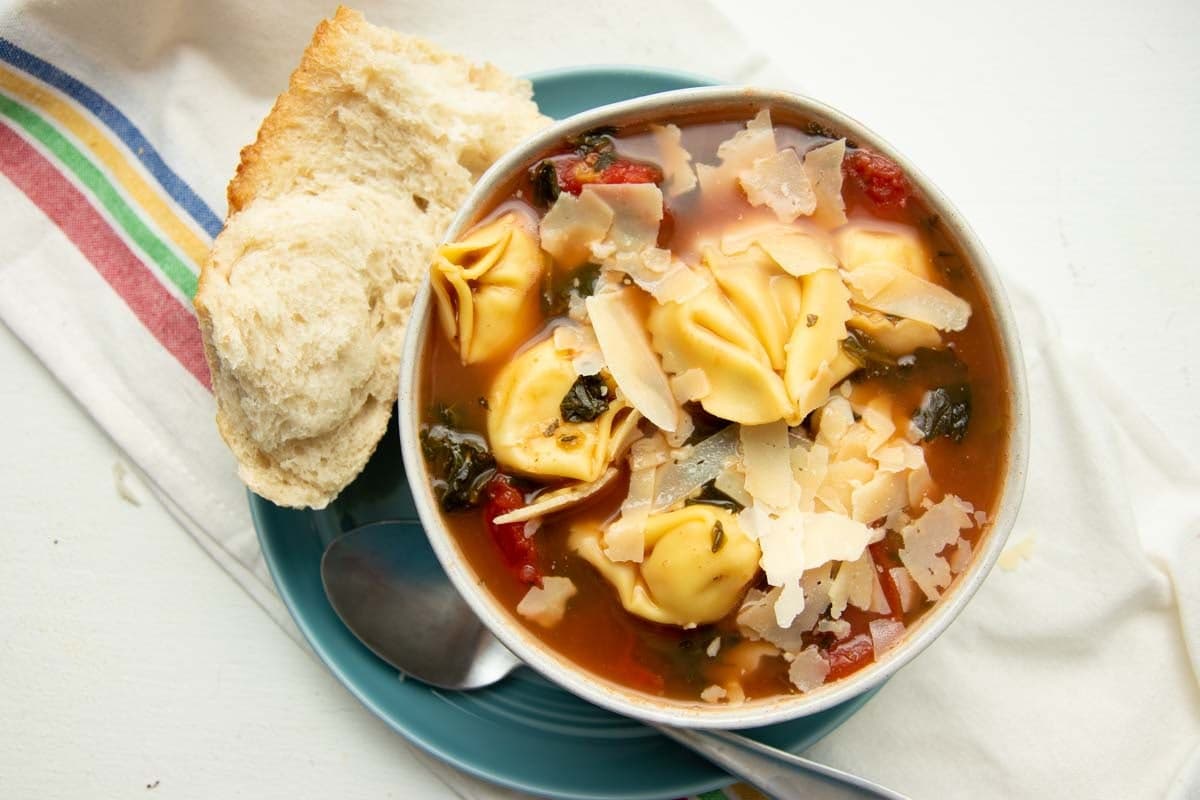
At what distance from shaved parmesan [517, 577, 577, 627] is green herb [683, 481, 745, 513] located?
0.34 metres

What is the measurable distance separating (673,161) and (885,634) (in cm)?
118

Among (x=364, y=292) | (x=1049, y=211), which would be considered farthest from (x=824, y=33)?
(x=364, y=292)

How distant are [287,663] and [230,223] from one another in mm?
1292

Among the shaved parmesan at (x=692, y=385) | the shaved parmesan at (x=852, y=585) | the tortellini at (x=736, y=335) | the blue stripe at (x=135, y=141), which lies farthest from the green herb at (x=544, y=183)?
the blue stripe at (x=135, y=141)

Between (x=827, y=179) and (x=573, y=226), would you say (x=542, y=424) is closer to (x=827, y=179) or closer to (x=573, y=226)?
(x=573, y=226)

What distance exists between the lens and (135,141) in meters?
3.04

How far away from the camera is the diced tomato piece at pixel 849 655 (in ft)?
7.41

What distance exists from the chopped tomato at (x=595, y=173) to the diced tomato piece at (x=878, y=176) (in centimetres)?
45

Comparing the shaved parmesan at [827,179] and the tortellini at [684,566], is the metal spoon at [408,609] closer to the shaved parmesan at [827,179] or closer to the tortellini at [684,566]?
the tortellini at [684,566]

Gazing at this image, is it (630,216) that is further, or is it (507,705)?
(507,705)

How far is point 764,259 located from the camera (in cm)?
234

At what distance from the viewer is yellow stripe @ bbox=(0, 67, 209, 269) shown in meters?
3.01

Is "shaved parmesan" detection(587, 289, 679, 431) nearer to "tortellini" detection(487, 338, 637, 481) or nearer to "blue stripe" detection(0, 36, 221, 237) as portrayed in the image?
"tortellini" detection(487, 338, 637, 481)

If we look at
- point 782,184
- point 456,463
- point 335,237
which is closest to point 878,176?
point 782,184
